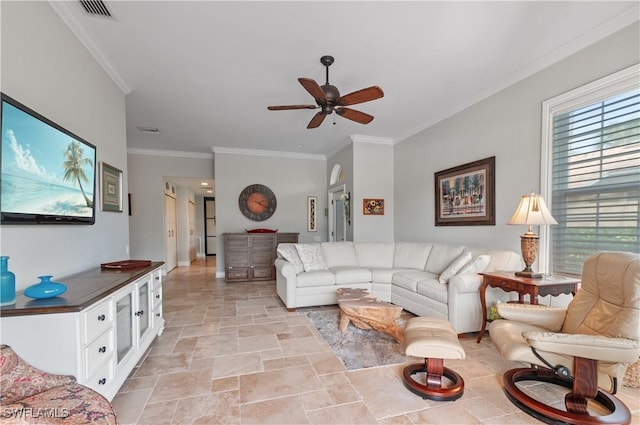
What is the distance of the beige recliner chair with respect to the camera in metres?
1.66

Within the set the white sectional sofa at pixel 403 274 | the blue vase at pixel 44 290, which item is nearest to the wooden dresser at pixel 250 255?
the white sectional sofa at pixel 403 274

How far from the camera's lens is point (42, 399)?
1.18m

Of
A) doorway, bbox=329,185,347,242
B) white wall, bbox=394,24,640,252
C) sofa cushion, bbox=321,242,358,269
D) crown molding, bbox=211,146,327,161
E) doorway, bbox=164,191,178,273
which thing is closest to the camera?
white wall, bbox=394,24,640,252

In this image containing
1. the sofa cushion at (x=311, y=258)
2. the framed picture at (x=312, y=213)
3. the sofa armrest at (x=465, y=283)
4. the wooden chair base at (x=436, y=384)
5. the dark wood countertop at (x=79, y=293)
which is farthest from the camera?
the framed picture at (x=312, y=213)

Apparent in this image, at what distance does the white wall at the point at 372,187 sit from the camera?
5.59 m

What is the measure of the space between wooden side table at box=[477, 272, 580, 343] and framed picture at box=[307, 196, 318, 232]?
4562 millimetres

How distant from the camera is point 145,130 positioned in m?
5.09

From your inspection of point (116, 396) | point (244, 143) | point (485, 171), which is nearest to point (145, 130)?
point (244, 143)

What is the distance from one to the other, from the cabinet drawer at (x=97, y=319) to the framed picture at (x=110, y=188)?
1.36 m

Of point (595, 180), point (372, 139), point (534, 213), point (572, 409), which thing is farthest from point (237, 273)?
point (595, 180)

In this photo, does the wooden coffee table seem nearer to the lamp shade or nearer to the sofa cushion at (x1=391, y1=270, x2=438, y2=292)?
the sofa cushion at (x1=391, y1=270, x2=438, y2=292)

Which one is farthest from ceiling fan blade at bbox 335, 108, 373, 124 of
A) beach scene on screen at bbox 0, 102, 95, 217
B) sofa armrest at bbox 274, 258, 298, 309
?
beach scene on screen at bbox 0, 102, 95, 217

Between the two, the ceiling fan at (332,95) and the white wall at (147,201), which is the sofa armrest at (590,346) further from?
the white wall at (147,201)

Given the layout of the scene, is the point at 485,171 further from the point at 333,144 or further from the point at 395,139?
the point at 333,144
